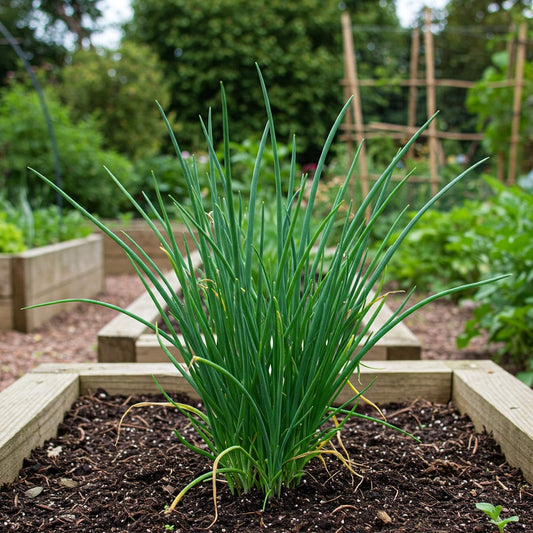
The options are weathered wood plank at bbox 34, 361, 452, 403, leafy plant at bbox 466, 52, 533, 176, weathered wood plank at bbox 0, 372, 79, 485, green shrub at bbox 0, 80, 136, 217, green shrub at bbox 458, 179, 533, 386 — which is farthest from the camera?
leafy plant at bbox 466, 52, 533, 176

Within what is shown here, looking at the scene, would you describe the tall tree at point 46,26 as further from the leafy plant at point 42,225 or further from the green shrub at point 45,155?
the leafy plant at point 42,225

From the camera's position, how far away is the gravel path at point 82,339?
9.93ft

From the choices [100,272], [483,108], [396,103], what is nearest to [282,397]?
[100,272]

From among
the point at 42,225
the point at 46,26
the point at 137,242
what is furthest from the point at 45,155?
the point at 46,26

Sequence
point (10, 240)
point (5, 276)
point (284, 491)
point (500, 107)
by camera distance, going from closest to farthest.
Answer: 1. point (284, 491)
2. point (5, 276)
3. point (10, 240)
4. point (500, 107)

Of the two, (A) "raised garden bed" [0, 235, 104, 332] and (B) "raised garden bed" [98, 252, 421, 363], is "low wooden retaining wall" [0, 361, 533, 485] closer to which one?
(B) "raised garden bed" [98, 252, 421, 363]

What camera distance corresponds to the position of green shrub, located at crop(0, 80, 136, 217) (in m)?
6.38

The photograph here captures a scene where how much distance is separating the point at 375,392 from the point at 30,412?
818 mm

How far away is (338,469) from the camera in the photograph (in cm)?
114

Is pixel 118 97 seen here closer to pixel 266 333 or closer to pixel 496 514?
pixel 266 333

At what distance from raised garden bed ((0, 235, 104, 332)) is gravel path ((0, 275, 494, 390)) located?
Answer: 0.28 ft

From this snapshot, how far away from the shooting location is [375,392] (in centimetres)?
151

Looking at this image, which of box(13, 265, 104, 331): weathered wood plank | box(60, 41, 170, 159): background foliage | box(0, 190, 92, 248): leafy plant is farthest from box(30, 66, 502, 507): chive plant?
box(60, 41, 170, 159): background foliage

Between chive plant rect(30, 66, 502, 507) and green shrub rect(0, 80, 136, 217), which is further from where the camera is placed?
green shrub rect(0, 80, 136, 217)
